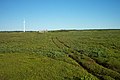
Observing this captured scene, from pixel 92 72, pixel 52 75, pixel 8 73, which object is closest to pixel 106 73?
pixel 92 72

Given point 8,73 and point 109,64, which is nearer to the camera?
point 8,73

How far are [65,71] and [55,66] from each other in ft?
11.9

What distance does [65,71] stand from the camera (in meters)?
29.3

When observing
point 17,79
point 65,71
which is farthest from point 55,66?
point 17,79

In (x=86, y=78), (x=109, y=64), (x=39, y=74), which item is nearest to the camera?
(x=86, y=78)

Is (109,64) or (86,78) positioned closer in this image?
(86,78)

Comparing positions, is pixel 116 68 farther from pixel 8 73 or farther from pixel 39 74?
pixel 8 73

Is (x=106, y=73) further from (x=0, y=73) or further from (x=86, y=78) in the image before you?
(x=0, y=73)

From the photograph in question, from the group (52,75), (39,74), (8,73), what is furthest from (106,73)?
(8,73)

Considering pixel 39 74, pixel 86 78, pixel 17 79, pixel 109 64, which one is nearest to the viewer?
pixel 86 78

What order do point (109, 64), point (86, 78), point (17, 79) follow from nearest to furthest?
point (86, 78) → point (17, 79) → point (109, 64)

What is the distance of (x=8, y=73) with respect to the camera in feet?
95.3

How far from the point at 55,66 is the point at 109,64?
8353 millimetres

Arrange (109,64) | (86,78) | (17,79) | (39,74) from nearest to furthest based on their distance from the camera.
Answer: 1. (86,78)
2. (17,79)
3. (39,74)
4. (109,64)
